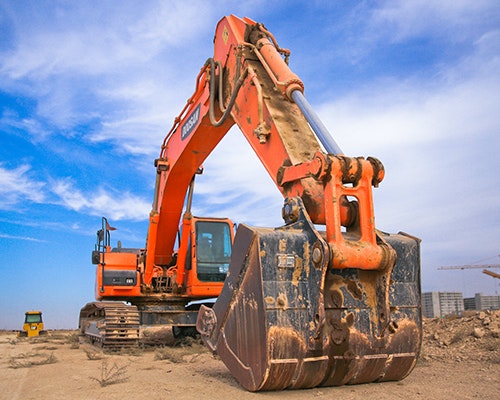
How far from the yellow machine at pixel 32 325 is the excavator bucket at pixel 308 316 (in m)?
14.3

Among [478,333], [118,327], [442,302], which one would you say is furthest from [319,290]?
[442,302]

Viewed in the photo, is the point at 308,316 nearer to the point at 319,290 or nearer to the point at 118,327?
the point at 319,290

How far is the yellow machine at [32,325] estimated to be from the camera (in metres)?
16.7

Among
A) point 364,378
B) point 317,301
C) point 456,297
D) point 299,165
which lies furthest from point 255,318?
point 456,297

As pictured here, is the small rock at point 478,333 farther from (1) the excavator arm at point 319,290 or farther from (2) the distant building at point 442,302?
(2) the distant building at point 442,302

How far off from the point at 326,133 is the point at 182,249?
561 cm

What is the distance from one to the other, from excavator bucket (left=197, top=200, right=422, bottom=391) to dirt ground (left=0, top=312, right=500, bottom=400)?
18 centimetres

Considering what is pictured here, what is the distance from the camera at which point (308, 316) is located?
401 centimetres

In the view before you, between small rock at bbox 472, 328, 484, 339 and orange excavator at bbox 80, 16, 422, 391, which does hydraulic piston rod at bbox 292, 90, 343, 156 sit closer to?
orange excavator at bbox 80, 16, 422, 391

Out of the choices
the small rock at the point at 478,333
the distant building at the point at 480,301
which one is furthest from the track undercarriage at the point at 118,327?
the distant building at the point at 480,301

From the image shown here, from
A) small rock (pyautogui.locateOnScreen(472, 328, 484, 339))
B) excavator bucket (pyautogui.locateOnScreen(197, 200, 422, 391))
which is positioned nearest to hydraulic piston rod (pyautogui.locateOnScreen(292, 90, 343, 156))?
excavator bucket (pyautogui.locateOnScreen(197, 200, 422, 391))

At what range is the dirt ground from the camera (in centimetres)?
427

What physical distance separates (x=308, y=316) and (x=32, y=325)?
49.8 feet

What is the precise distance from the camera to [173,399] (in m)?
4.16
